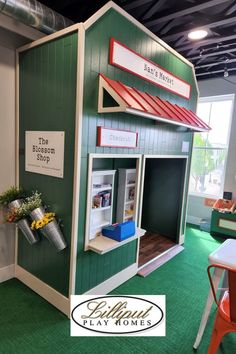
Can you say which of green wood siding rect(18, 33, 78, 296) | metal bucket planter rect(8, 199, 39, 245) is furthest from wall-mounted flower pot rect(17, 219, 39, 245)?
green wood siding rect(18, 33, 78, 296)

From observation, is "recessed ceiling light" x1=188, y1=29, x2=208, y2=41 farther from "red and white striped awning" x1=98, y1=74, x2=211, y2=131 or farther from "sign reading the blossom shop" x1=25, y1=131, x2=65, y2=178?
"sign reading the blossom shop" x1=25, y1=131, x2=65, y2=178

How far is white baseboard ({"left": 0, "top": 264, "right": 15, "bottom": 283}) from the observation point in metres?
2.88

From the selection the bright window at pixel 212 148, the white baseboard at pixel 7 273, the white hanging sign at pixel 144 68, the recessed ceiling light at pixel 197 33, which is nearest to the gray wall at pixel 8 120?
the white baseboard at pixel 7 273

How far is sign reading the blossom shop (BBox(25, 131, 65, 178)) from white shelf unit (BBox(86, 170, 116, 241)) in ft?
1.35

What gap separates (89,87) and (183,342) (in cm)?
246

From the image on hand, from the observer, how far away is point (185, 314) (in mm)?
2504

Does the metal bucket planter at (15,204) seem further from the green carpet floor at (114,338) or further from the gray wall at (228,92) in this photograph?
the gray wall at (228,92)

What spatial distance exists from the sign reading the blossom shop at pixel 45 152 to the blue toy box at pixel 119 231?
842 millimetres

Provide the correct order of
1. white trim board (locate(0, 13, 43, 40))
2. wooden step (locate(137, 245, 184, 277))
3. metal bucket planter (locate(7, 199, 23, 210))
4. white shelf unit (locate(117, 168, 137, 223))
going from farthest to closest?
wooden step (locate(137, 245, 184, 277)) → white shelf unit (locate(117, 168, 137, 223)) → metal bucket planter (locate(7, 199, 23, 210)) → white trim board (locate(0, 13, 43, 40))

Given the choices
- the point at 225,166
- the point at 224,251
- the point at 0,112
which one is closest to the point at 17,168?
the point at 0,112

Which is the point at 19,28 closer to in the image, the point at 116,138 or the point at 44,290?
the point at 116,138

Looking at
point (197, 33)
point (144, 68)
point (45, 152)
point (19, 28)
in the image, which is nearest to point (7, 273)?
point (45, 152)

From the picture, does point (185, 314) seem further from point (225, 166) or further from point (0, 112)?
point (225, 166)

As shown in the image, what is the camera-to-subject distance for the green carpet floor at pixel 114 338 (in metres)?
2.03
